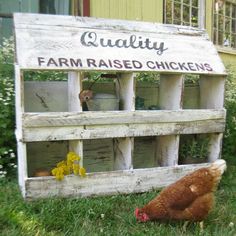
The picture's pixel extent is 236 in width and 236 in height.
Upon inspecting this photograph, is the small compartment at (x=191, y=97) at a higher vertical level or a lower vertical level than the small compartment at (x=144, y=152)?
higher

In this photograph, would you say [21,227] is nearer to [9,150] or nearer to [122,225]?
[122,225]

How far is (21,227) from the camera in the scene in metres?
3.01

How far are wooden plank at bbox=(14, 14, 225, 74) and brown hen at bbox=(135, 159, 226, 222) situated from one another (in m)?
1.13

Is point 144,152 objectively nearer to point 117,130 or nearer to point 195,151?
point 195,151

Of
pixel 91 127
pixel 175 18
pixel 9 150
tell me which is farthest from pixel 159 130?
pixel 175 18

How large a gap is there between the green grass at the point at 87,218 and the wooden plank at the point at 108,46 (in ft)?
3.56

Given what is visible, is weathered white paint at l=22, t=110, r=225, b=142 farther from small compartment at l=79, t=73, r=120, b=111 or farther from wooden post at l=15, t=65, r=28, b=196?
small compartment at l=79, t=73, r=120, b=111

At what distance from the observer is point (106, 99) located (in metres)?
4.00

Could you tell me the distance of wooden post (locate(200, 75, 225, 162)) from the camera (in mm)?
4402

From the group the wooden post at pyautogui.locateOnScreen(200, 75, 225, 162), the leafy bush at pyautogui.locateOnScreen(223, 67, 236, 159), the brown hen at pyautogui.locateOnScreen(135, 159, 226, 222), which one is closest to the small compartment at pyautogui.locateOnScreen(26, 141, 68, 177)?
the brown hen at pyautogui.locateOnScreen(135, 159, 226, 222)

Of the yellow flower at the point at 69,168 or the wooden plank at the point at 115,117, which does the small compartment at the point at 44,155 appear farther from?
the wooden plank at the point at 115,117

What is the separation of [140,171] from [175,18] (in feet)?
19.0

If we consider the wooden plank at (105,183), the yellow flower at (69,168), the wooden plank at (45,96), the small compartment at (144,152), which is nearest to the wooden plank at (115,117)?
the yellow flower at (69,168)

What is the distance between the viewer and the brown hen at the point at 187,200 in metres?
3.23
